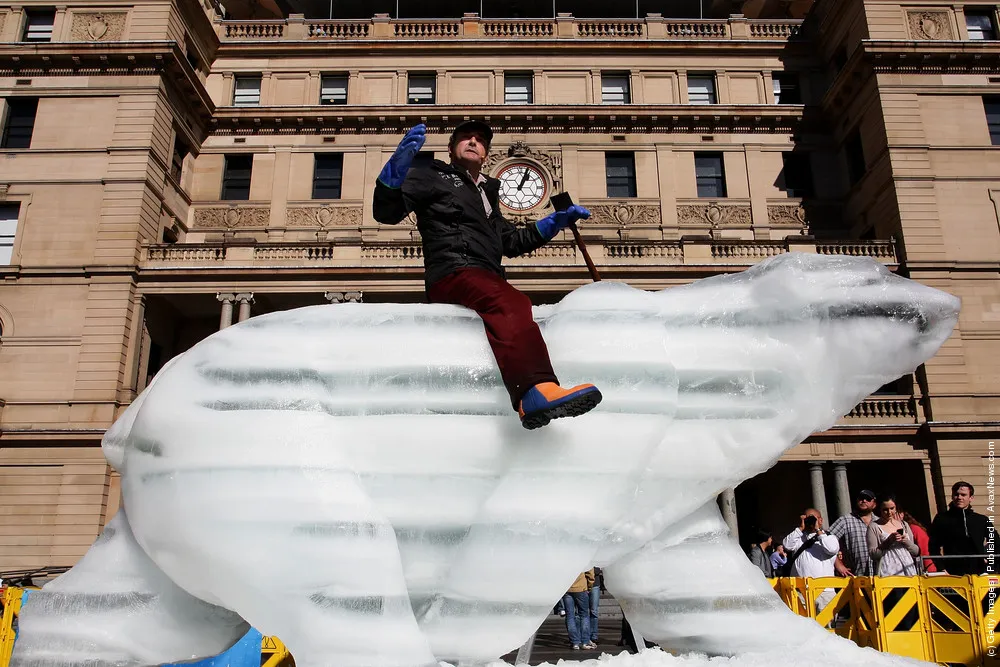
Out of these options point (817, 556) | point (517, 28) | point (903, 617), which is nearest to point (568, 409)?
point (903, 617)

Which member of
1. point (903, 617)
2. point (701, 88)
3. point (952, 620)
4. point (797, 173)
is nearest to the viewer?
point (952, 620)

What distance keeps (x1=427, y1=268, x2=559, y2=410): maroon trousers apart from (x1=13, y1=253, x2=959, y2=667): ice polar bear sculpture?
0.09 meters

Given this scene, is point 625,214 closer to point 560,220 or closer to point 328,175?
point 328,175

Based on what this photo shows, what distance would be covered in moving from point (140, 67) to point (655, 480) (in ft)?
77.2

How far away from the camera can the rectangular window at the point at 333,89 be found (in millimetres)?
24531

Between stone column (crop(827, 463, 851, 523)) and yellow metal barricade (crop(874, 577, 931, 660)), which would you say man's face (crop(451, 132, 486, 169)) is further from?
stone column (crop(827, 463, 851, 523))

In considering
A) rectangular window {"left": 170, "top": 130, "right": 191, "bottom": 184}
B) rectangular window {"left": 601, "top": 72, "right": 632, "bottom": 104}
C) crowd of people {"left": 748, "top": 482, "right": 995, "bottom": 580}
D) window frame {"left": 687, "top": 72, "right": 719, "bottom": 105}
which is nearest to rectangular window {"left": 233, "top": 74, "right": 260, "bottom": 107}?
rectangular window {"left": 170, "top": 130, "right": 191, "bottom": 184}

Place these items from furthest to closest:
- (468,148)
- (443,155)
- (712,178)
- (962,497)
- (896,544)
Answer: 1. (712,178)
2. (443,155)
3. (896,544)
4. (962,497)
5. (468,148)

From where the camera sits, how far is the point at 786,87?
2478 cm

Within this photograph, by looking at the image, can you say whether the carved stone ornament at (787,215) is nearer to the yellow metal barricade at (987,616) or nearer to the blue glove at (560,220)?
the yellow metal barricade at (987,616)

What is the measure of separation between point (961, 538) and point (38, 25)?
90.4ft

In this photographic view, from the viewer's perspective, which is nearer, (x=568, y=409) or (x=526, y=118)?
(x=568, y=409)

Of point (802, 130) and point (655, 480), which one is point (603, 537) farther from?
point (802, 130)

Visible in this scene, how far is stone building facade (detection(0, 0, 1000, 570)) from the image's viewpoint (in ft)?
62.4
